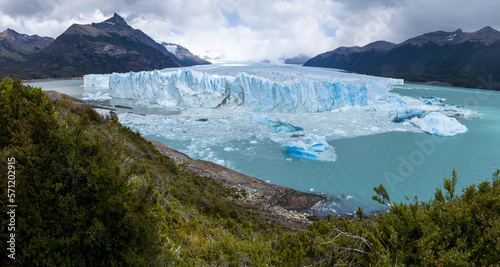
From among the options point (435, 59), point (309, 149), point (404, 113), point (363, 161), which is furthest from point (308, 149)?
point (435, 59)

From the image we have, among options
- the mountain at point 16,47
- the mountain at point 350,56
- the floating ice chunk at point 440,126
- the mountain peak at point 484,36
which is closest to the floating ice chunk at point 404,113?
the floating ice chunk at point 440,126

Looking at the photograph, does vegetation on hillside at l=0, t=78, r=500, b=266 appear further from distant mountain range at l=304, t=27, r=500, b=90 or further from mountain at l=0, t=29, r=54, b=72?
mountain at l=0, t=29, r=54, b=72

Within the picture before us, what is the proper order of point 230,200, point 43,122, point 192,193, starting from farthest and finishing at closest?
1. point 230,200
2. point 192,193
3. point 43,122

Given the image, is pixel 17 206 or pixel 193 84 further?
pixel 193 84

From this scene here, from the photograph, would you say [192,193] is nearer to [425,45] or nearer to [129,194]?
[129,194]

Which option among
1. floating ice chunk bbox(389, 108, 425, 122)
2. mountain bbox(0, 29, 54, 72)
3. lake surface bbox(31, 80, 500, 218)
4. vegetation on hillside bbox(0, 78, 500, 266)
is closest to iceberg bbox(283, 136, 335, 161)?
lake surface bbox(31, 80, 500, 218)

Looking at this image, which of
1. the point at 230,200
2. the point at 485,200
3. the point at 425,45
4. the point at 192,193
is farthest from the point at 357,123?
the point at 425,45
